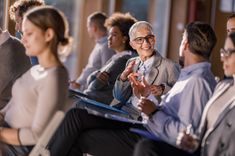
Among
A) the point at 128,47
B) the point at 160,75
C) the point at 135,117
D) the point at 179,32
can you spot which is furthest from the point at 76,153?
the point at 179,32

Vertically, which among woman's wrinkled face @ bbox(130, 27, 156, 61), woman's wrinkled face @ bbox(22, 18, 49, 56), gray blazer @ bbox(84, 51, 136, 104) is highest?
woman's wrinkled face @ bbox(22, 18, 49, 56)

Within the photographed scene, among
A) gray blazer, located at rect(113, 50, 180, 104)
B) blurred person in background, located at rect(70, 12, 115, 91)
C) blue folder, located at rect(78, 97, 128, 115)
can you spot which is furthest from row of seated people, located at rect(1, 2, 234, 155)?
blurred person in background, located at rect(70, 12, 115, 91)

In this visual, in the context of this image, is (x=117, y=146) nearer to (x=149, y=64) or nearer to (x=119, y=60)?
(x=149, y=64)

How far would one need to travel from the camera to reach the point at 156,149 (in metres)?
3.01

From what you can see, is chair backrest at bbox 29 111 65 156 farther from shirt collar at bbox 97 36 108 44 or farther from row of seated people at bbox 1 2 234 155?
shirt collar at bbox 97 36 108 44

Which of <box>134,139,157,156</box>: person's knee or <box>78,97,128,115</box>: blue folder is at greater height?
<box>134,139,157,156</box>: person's knee

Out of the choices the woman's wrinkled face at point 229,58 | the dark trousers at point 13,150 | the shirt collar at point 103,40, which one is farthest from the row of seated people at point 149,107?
the shirt collar at point 103,40

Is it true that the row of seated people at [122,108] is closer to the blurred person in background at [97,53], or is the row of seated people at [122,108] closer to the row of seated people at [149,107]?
the row of seated people at [149,107]

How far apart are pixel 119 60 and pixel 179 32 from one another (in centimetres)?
520

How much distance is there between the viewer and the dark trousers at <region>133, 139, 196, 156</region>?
300 cm

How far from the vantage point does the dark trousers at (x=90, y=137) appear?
3484mm

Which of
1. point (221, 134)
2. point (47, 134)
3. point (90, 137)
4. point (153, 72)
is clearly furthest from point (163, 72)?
point (47, 134)

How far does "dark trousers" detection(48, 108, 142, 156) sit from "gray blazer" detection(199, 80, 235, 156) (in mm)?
602

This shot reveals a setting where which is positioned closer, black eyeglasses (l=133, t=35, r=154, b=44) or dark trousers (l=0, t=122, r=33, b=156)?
dark trousers (l=0, t=122, r=33, b=156)
